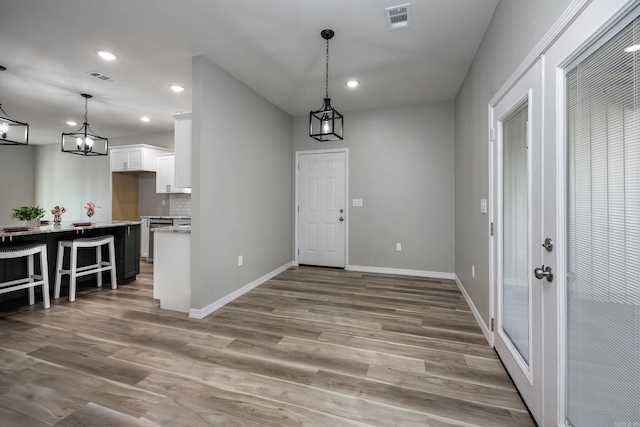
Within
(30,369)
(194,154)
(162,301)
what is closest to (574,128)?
(194,154)

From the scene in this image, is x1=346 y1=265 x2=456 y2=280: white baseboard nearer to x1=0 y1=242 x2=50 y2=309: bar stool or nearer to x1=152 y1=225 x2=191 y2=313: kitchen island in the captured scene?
x1=152 y1=225 x2=191 y2=313: kitchen island

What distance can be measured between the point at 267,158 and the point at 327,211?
4.76 feet

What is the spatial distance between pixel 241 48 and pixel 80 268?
3.45 meters

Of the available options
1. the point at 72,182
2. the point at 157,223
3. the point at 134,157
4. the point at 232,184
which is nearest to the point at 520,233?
the point at 232,184

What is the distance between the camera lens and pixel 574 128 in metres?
1.23

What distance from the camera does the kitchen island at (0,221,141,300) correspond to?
3.21 m

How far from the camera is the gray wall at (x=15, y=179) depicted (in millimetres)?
6996

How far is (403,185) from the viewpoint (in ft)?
15.2

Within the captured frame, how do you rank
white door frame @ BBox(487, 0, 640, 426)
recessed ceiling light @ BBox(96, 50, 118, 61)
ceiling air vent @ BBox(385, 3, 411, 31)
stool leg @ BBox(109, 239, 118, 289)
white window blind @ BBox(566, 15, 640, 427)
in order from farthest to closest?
stool leg @ BBox(109, 239, 118, 289) < recessed ceiling light @ BBox(96, 50, 118, 61) < ceiling air vent @ BBox(385, 3, 411, 31) < white door frame @ BBox(487, 0, 640, 426) < white window blind @ BBox(566, 15, 640, 427)

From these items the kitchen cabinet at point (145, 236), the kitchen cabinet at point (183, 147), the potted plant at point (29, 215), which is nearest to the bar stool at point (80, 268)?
the potted plant at point (29, 215)

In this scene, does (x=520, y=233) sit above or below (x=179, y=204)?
below

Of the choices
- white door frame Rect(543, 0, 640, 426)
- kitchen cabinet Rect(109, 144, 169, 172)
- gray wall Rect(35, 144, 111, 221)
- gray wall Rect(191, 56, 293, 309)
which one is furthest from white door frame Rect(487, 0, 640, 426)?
gray wall Rect(35, 144, 111, 221)

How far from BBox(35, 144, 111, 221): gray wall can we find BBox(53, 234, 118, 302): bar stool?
301cm

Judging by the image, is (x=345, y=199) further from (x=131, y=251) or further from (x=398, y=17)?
(x=131, y=251)
